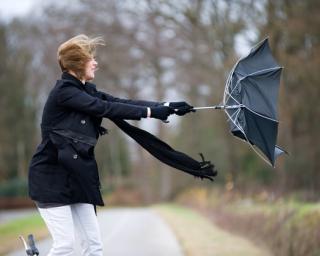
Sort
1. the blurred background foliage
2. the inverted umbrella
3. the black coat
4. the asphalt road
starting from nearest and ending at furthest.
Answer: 1. the black coat
2. the inverted umbrella
3. the asphalt road
4. the blurred background foliage

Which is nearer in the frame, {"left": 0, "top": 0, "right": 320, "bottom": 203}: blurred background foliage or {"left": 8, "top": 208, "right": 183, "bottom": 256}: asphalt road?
{"left": 8, "top": 208, "right": 183, "bottom": 256}: asphalt road

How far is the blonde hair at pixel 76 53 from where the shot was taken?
5.03m

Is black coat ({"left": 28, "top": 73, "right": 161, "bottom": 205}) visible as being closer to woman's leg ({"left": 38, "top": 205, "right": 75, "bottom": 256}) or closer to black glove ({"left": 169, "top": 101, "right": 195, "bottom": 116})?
woman's leg ({"left": 38, "top": 205, "right": 75, "bottom": 256})

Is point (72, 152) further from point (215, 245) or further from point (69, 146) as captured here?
point (215, 245)

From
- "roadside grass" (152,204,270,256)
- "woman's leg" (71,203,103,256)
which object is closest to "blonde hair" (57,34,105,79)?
"woman's leg" (71,203,103,256)

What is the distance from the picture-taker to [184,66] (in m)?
32.9

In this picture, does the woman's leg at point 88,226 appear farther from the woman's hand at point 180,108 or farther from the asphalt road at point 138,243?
the asphalt road at point 138,243

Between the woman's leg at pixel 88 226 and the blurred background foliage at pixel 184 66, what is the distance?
10953 mm

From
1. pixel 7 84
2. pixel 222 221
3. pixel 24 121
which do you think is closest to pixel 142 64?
pixel 7 84

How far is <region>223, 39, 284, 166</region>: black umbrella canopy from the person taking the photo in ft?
18.3

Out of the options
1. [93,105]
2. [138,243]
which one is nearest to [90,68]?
[93,105]

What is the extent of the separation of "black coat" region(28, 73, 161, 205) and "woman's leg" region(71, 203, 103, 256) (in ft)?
0.30

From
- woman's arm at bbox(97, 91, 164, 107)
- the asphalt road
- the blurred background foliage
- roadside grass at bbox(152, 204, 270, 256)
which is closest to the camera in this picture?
woman's arm at bbox(97, 91, 164, 107)

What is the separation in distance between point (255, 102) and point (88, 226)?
1.69 metres
